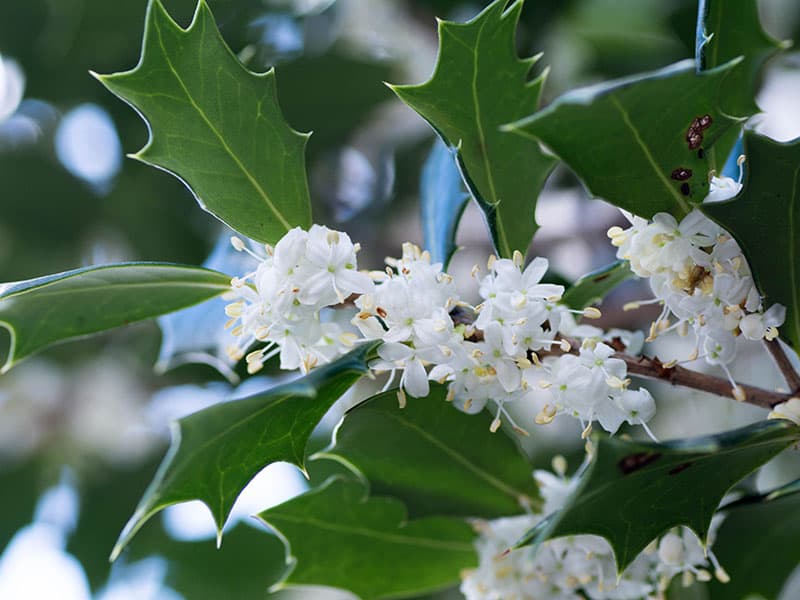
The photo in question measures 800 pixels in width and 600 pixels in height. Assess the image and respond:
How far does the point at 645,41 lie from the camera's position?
1999 mm

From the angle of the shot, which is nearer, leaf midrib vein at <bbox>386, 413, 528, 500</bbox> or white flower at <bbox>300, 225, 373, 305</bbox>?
white flower at <bbox>300, 225, 373, 305</bbox>

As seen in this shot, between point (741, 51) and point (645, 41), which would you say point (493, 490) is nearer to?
point (741, 51)

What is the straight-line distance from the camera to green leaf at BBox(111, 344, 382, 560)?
0.70 metres

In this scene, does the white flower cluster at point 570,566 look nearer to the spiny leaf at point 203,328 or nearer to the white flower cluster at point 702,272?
the white flower cluster at point 702,272

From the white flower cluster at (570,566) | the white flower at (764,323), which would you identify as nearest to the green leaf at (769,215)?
the white flower at (764,323)

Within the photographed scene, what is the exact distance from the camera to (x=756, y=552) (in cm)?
112

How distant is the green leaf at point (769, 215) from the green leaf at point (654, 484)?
0.12 metres

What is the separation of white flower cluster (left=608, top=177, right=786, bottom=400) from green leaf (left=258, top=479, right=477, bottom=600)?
0.39m

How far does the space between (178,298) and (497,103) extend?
35 centimetres

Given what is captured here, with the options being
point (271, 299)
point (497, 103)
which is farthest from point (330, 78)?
point (271, 299)

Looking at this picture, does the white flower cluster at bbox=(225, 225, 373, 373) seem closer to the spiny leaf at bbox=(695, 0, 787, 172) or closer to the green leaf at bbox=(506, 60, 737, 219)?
the green leaf at bbox=(506, 60, 737, 219)

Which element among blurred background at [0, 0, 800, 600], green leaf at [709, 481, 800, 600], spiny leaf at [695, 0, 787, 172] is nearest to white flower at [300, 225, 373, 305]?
spiny leaf at [695, 0, 787, 172]

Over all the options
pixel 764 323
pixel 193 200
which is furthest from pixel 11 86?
pixel 764 323

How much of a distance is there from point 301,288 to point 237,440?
0.43ft
